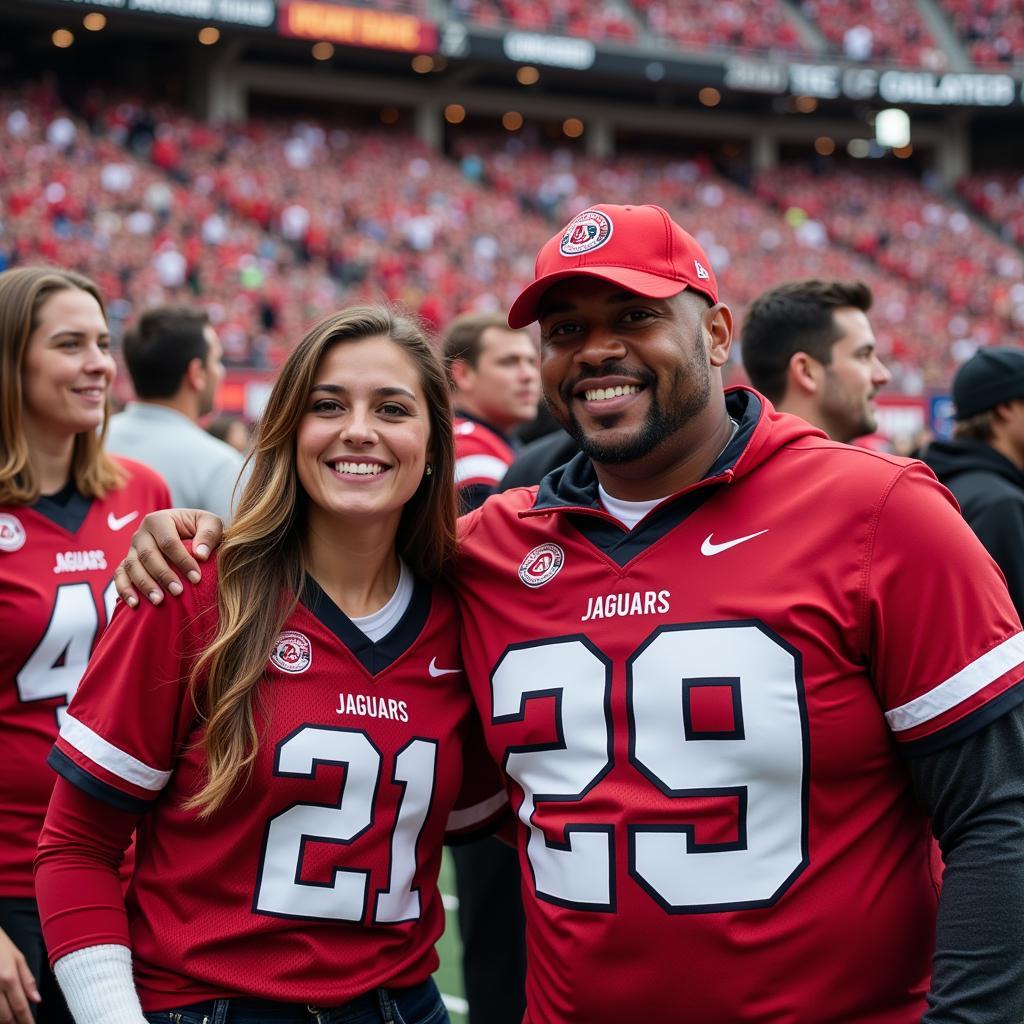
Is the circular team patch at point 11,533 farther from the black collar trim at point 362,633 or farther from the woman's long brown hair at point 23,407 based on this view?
the black collar trim at point 362,633

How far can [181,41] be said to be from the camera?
25094 mm

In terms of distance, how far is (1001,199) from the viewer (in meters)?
32.1

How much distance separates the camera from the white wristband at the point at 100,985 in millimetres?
1975

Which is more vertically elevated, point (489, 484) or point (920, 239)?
point (920, 239)

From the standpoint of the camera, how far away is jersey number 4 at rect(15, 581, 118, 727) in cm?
282

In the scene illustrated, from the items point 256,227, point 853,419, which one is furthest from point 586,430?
point 256,227

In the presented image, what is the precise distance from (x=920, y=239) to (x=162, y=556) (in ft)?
99.0

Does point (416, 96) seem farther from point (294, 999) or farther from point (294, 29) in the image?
point (294, 999)

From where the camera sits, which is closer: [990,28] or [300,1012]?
[300,1012]

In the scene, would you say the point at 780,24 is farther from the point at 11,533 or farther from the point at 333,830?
the point at 333,830

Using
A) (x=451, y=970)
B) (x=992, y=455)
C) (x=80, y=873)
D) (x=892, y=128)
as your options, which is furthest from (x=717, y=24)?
(x=80, y=873)

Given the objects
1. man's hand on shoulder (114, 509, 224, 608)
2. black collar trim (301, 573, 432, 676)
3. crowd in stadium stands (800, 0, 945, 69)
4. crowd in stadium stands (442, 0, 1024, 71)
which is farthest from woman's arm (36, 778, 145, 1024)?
crowd in stadium stands (800, 0, 945, 69)

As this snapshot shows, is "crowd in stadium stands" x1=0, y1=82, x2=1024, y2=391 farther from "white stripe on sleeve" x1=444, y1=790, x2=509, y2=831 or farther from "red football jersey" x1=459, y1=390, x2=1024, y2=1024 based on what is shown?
"red football jersey" x1=459, y1=390, x2=1024, y2=1024

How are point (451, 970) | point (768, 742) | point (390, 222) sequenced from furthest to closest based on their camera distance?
point (390, 222) < point (451, 970) < point (768, 742)
